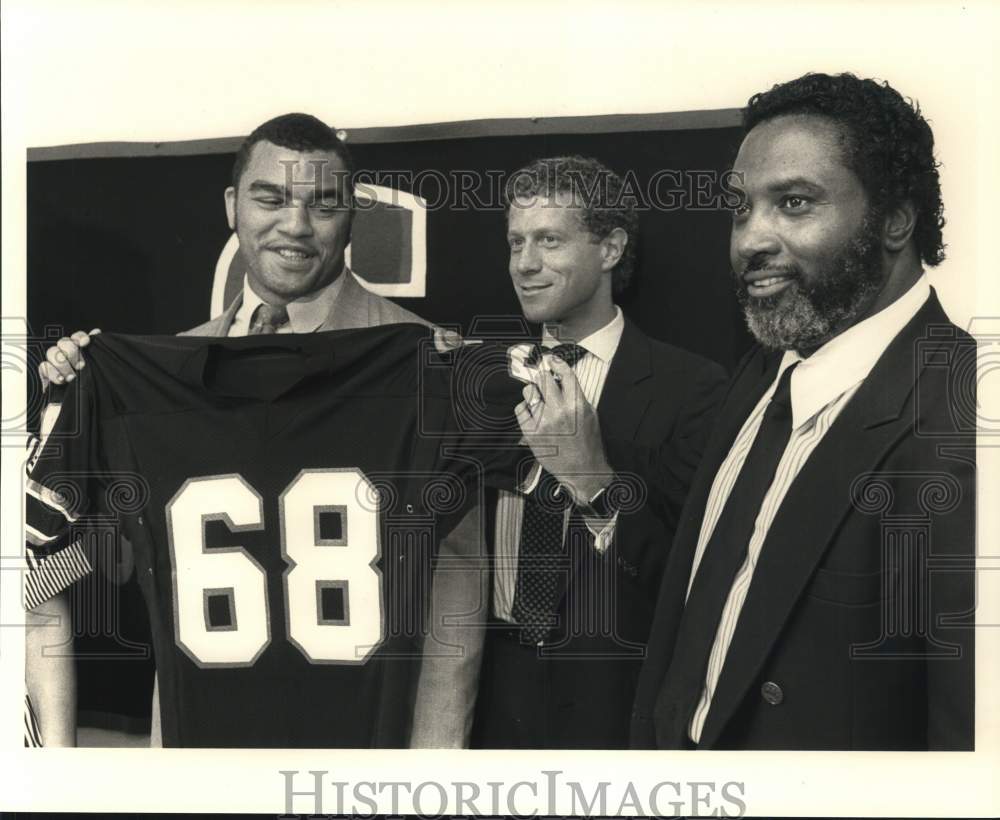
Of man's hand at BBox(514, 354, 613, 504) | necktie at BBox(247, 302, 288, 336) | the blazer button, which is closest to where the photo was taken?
the blazer button

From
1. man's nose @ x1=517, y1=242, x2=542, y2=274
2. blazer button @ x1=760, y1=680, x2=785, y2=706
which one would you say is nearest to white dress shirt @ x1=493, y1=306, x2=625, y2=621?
man's nose @ x1=517, y1=242, x2=542, y2=274

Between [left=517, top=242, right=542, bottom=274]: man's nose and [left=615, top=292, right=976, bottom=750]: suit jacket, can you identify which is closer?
[left=615, top=292, right=976, bottom=750]: suit jacket

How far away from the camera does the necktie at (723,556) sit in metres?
1.80

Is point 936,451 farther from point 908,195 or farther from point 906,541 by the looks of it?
point 908,195

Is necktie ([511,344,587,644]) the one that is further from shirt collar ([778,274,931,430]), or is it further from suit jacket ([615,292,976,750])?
shirt collar ([778,274,931,430])

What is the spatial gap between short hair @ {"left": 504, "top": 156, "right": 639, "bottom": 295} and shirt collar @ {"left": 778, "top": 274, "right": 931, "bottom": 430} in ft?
1.13

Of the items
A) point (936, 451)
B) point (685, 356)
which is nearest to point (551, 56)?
point (685, 356)

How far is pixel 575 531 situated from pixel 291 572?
1.65 ft

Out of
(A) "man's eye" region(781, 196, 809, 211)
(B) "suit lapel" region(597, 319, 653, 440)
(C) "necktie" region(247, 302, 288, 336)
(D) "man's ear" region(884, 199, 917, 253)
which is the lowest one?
(B) "suit lapel" region(597, 319, 653, 440)

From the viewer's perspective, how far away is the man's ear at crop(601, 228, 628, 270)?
190 centimetres

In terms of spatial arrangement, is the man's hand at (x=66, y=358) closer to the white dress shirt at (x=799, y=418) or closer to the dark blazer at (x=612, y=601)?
the dark blazer at (x=612, y=601)

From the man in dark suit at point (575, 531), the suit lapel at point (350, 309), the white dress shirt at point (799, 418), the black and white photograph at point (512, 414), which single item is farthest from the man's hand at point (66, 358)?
the white dress shirt at point (799, 418)

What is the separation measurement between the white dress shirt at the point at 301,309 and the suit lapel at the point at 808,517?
857 millimetres

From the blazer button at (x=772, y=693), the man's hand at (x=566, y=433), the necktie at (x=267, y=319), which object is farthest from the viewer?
the necktie at (x=267, y=319)
